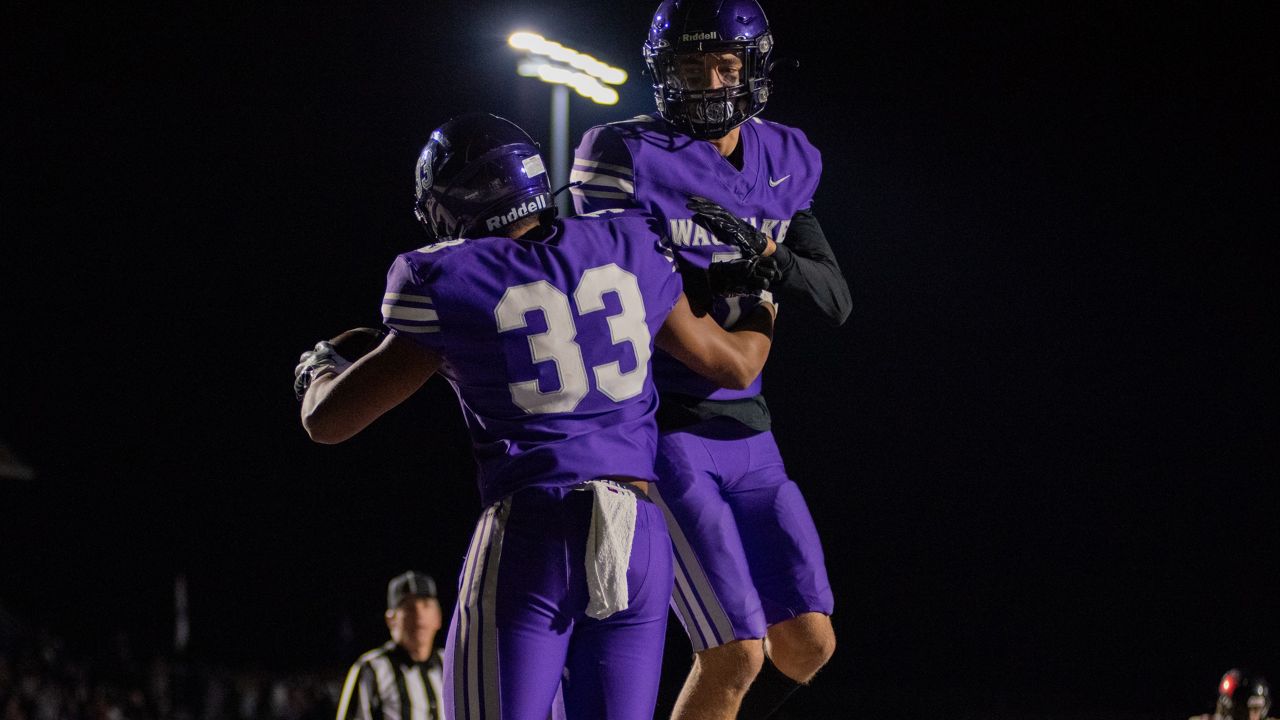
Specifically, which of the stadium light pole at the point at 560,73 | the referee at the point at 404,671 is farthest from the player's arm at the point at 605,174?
the stadium light pole at the point at 560,73

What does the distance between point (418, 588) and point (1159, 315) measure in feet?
23.2

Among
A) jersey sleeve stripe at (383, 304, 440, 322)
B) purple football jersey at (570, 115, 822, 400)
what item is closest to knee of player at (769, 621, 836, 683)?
purple football jersey at (570, 115, 822, 400)

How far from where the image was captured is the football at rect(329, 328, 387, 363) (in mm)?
2994

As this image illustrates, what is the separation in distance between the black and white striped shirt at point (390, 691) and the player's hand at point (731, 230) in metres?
3.90

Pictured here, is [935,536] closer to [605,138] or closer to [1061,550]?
[1061,550]

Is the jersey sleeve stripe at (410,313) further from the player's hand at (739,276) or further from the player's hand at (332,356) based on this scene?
the player's hand at (739,276)

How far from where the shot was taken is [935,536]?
12.0m

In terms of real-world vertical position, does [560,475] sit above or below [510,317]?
below

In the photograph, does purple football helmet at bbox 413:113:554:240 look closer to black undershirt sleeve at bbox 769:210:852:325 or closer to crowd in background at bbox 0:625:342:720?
black undershirt sleeve at bbox 769:210:852:325

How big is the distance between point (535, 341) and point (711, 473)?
102 cm

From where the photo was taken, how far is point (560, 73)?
8.43m

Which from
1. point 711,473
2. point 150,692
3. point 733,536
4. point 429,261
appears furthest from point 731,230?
point 150,692

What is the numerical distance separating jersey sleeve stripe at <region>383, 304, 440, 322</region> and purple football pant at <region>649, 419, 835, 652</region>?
0.97 m

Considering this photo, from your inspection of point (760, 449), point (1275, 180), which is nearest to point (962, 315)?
point (1275, 180)
